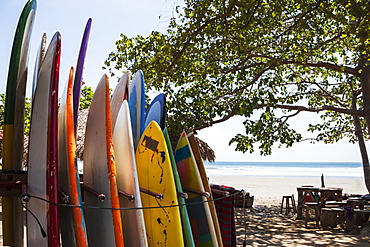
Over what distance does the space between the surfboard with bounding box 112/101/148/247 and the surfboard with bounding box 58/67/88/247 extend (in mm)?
228

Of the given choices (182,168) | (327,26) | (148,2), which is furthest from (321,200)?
(182,168)

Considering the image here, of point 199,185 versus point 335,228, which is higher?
point 199,185

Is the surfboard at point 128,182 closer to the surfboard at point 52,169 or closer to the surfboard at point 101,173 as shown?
the surfboard at point 101,173

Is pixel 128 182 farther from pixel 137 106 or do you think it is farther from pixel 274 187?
pixel 274 187

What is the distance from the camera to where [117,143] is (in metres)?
1.98

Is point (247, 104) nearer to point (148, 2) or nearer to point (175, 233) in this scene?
point (148, 2)

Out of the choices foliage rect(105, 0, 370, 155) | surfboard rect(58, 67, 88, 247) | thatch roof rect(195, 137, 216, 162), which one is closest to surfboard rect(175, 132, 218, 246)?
surfboard rect(58, 67, 88, 247)

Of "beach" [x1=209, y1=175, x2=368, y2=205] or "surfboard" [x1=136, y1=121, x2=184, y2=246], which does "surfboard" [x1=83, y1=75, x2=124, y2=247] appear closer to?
"surfboard" [x1=136, y1=121, x2=184, y2=246]

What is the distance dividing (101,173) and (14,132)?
482 millimetres

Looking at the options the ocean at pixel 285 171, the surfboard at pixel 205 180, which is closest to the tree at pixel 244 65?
the surfboard at pixel 205 180

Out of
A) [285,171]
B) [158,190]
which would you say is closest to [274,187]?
[285,171]

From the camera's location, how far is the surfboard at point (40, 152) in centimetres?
165

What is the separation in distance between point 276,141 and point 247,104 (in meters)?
1.55

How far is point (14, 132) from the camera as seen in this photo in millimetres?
1898
